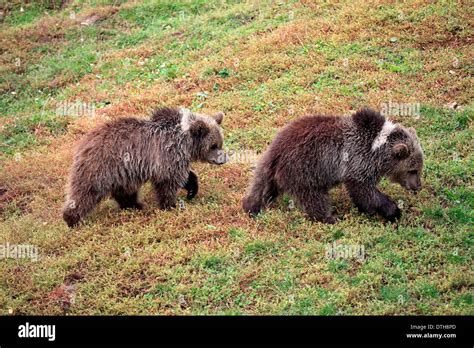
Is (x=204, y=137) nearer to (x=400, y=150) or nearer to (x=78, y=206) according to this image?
(x=78, y=206)

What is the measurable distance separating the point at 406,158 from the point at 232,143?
177 inches

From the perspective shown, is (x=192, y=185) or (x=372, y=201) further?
(x=192, y=185)

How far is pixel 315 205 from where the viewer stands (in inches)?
419

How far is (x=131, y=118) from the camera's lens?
11.8m

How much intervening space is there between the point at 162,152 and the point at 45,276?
125 inches

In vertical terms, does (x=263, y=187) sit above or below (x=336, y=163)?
below

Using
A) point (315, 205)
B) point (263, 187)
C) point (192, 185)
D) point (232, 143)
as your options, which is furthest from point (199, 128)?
point (315, 205)

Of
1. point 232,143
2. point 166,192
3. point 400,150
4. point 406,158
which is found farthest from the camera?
point 232,143

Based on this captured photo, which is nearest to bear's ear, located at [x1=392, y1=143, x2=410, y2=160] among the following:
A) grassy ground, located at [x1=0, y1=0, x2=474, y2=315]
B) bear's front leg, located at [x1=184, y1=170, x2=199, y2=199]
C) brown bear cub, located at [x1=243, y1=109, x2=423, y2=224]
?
brown bear cub, located at [x1=243, y1=109, x2=423, y2=224]

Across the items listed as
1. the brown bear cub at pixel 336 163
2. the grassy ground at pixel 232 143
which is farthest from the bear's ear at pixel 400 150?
the grassy ground at pixel 232 143

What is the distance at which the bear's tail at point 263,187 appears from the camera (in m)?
11.0

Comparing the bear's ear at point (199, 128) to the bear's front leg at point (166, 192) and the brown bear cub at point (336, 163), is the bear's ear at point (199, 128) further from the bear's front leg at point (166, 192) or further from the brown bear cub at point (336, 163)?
the brown bear cub at point (336, 163)

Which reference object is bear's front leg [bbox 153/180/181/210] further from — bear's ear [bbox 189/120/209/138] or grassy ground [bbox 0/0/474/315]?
bear's ear [bbox 189/120/209/138]

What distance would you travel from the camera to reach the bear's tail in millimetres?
10953
